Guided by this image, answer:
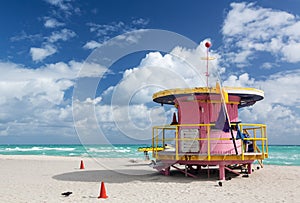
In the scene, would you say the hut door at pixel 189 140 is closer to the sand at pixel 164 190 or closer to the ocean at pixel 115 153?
the sand at pixel 164 190

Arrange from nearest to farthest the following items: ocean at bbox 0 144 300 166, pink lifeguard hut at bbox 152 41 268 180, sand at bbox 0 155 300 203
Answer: sand at bbox 0 155 300 203
pink lifeguard hut at bbox 152 41 268 180
ocean at bbox 0 144 300 166

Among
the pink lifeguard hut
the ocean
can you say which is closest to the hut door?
the pink lifeguard hut

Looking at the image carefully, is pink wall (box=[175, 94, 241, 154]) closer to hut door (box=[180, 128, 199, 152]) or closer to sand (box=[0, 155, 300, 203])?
hut door (box=[180, 128, 199, 152])

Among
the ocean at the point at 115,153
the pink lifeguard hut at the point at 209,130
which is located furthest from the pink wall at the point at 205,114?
the ocean at the point at 115,153

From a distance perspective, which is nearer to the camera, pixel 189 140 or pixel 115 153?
pixel 189 140

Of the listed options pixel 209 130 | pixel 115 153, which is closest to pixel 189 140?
pixel 209 130

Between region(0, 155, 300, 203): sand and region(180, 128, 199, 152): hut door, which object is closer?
region(0, 155, 300, 203): sand

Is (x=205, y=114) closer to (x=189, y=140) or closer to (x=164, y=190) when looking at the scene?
(x=189, y=140)

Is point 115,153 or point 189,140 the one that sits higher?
point 189,140

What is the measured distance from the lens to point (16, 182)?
13734 millimetres

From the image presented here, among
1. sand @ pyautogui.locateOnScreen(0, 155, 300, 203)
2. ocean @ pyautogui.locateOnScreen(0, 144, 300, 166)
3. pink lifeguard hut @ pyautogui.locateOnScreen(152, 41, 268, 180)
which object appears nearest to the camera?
sand @ pyautogui.locateOnScreen(0, 155, 300, 203)

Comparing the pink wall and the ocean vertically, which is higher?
the pink wall

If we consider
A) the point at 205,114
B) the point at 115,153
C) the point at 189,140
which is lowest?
the point at 115,153

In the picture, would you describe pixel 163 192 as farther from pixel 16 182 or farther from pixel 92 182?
pixel 16 182
